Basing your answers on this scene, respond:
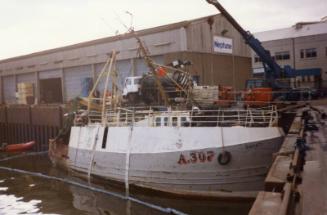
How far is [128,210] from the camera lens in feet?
49.4

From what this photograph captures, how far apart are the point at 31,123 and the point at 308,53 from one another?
4018cm

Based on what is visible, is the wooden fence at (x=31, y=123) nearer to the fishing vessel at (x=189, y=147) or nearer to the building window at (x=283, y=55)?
the fishing vessel at (x=189, y=147)

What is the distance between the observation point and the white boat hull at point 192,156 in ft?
47.3

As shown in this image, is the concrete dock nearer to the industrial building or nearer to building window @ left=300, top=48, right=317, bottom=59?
the industrial building

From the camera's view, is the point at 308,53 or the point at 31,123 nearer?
the point at 31,123

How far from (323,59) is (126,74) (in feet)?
104

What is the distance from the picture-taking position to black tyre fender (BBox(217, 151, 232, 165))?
14.5 m

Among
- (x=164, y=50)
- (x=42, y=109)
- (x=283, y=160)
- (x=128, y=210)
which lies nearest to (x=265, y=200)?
(x=283, y=160)

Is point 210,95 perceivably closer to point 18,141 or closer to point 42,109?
point 42,109

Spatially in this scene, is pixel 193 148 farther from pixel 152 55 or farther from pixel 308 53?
pixel 308 53

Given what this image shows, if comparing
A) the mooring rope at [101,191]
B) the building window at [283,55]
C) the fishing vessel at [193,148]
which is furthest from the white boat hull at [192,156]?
the building window at [283,55]

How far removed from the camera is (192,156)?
49.4ft

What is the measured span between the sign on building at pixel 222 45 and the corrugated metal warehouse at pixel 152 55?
0.10 meters

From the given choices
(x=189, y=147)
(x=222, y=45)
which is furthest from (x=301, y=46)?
(x=189, y=147)
